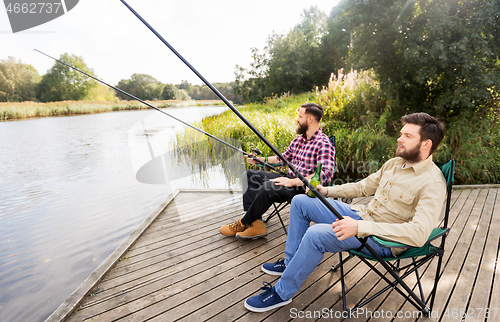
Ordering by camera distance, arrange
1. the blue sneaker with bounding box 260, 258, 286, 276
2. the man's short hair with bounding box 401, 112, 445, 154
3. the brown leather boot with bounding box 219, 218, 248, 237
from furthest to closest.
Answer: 1. the brown leather boot with bounding box 219, 218, 248, 237
2. the blue sneaker with bounding box 260, 258, 286, 276
3. the man's short hair with bounding box 401, 112, 445, 154

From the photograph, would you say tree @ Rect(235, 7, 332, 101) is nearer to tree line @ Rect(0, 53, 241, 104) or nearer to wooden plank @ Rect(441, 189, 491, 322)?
tree line @ Rect(0, 53, 241, 104)

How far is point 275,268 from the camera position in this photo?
1793mm

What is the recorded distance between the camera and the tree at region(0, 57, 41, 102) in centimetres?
1430

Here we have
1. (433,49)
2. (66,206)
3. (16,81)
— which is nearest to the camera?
(66,206)

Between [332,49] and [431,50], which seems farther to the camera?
[332,49]

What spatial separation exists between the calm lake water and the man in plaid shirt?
1.59m

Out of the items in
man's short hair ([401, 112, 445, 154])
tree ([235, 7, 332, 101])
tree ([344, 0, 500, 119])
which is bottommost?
man's short hair ([401, 112, 445, 154])

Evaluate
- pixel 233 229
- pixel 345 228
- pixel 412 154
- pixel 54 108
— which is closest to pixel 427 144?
pixel 412 154

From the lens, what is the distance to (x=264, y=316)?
56.3 inches

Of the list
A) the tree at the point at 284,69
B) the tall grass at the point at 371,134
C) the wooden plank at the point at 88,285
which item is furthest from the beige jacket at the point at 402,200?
the tree at the point at 284,69

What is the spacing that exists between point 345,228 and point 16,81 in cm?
2093

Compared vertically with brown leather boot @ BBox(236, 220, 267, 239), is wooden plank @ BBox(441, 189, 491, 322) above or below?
below

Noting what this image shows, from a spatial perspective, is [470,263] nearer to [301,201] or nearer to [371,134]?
[301,201]

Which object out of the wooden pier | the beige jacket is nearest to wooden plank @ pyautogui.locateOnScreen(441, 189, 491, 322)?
the wooden pier
